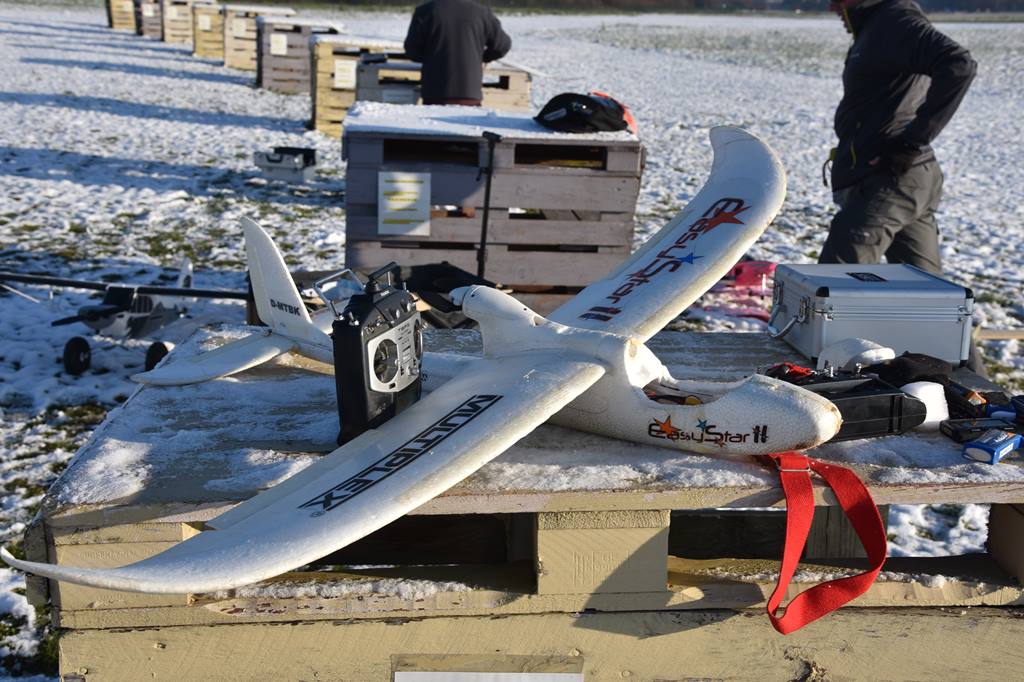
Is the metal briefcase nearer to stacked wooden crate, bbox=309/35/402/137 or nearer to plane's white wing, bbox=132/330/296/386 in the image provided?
plane's white wing, bbox=132/330/296/386

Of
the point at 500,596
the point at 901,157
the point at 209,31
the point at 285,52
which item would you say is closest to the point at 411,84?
the point at 901,157

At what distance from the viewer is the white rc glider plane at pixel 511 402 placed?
2.06 meters

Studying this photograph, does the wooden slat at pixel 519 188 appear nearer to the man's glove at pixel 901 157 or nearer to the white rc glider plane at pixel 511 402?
the man's glove at pixel 901 157

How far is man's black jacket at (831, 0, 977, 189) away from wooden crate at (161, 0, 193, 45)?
29.2 m

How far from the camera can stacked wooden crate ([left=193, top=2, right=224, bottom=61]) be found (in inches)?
1035

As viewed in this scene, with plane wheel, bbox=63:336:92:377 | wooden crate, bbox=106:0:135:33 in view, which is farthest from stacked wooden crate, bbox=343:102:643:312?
wooden crate, bbox=106:0:135:33

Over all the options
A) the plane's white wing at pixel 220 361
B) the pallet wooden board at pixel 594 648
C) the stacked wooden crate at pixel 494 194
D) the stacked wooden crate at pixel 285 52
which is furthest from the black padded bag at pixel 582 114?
the stacked wooden crate at pixel 285 52

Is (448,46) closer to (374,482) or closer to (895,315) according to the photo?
(895,315)

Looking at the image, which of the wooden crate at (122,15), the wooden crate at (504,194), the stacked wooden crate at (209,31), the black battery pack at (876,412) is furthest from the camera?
the wooden crate at (122,15)

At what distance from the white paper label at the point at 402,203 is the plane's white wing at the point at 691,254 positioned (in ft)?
8.16

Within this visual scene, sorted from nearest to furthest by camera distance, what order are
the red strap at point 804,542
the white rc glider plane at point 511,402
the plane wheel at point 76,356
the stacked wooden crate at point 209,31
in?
the white rc glider plane at point 511,402 < the red strap at point 804,542 < the plane wheel at point 76,356 < the stacked wooden crate at point 209,31

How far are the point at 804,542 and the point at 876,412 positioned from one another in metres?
0.48

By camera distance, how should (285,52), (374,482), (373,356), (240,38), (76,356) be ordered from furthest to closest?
(240,38)
(285,52)
(76,356)
(373,356)
(374,482)

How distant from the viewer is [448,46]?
915 centimetres
